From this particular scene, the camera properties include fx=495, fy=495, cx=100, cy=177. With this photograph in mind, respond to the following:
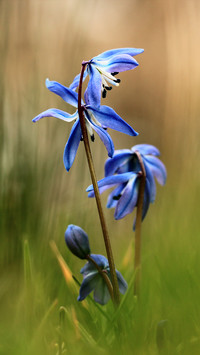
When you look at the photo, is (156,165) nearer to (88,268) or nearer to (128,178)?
(128,178)

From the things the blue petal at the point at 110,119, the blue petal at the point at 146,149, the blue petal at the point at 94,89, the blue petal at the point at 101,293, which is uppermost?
the blue petal at the point at 94,89

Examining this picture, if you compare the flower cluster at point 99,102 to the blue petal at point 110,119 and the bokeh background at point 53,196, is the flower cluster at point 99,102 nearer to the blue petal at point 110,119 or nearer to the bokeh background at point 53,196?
the blue petal at point 110,119

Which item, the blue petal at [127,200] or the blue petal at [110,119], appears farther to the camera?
the blue petal at [127,200]

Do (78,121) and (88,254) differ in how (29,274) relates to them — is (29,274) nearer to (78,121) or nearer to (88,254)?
(88,254)

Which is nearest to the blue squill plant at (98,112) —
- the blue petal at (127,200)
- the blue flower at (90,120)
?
the blue flower at (90,120)

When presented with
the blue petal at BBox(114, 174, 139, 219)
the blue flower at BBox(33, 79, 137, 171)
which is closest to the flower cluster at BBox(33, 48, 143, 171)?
the blue flower at BBox(33, 79, 137, 171)

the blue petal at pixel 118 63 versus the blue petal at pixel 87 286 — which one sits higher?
the blue petal at pixel 118 63

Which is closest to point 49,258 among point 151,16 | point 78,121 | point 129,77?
point 78,121
